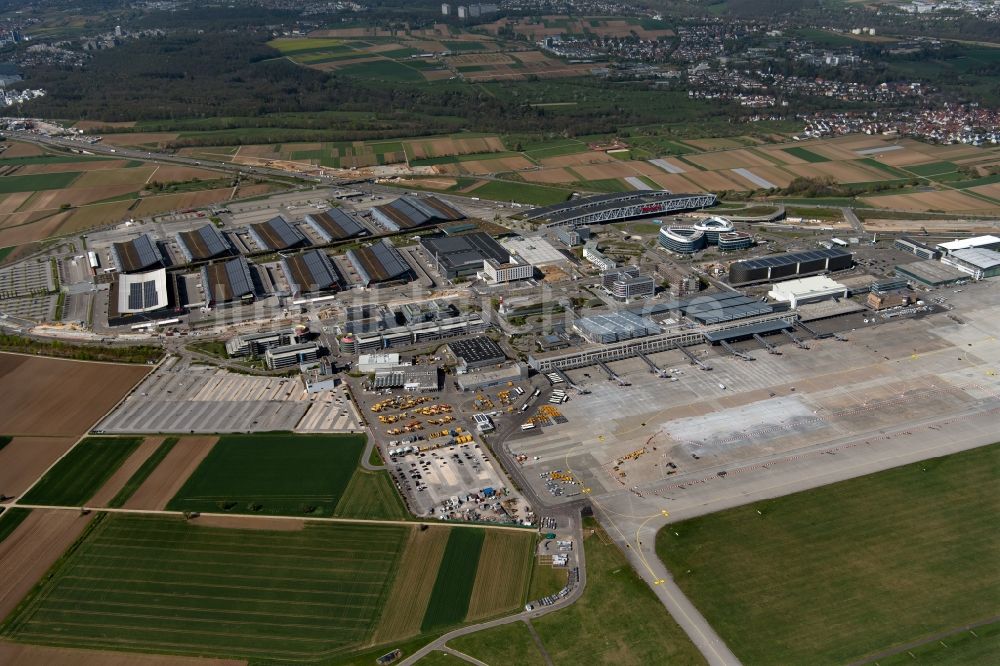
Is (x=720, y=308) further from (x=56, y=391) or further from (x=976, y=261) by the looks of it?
(x=56, y=391)

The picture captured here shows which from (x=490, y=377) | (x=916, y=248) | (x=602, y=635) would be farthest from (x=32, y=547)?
(x=916, y=248)

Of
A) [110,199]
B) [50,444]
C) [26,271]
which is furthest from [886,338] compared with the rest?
[110,199]

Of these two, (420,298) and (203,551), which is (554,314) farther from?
(203,551)

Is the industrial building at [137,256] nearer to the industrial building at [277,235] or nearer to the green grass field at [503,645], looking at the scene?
the industrial building at [277,235]

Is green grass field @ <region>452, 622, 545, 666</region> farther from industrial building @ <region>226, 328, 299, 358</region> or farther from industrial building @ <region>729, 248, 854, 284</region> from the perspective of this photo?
industrial building @ <region>729, 248, 854, 284</region>

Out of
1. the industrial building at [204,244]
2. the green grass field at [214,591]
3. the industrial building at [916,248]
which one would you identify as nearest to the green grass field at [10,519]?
the green grass field at [214,591]
